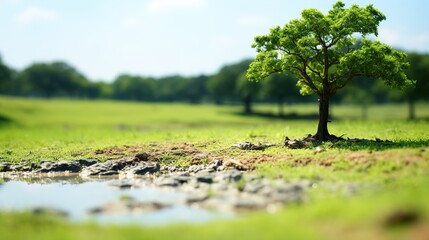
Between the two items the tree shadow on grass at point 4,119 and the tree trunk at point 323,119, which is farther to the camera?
the tree shadow on grass at point 4,119

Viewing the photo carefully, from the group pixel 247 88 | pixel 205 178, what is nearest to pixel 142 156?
pixel 205 178

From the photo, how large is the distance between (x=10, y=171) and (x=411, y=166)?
27735 millimetres

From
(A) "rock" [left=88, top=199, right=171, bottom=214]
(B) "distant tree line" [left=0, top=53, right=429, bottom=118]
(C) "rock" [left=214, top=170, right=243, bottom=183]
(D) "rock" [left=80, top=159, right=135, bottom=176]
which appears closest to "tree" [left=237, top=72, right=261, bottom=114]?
(B) "distant tree line" [left=0, top=53, right=429, bottom=118]

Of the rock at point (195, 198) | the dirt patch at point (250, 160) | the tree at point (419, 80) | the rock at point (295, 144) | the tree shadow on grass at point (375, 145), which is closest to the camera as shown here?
the rock at point (195, 198)

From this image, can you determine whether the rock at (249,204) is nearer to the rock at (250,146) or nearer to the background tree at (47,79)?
the rock at (250,146)

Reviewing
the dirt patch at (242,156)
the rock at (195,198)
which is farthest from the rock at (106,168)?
the rock at (195,198)

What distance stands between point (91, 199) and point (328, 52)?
74.3 ft

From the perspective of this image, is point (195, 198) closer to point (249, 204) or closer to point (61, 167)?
point (249, 204)

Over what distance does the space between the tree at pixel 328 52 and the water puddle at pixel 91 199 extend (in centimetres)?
1564

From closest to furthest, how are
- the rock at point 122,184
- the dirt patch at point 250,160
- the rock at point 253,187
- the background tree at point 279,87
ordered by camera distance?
the rock at point 253,187, the rock at point 122,184, the dirt patch at point 250,160, the background tree at point 279,87

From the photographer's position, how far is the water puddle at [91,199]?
65.0ft

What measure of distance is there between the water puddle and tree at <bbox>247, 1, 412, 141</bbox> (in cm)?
1564

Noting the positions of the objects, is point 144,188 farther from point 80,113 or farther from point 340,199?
point 80,113

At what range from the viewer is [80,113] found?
111875 mm
